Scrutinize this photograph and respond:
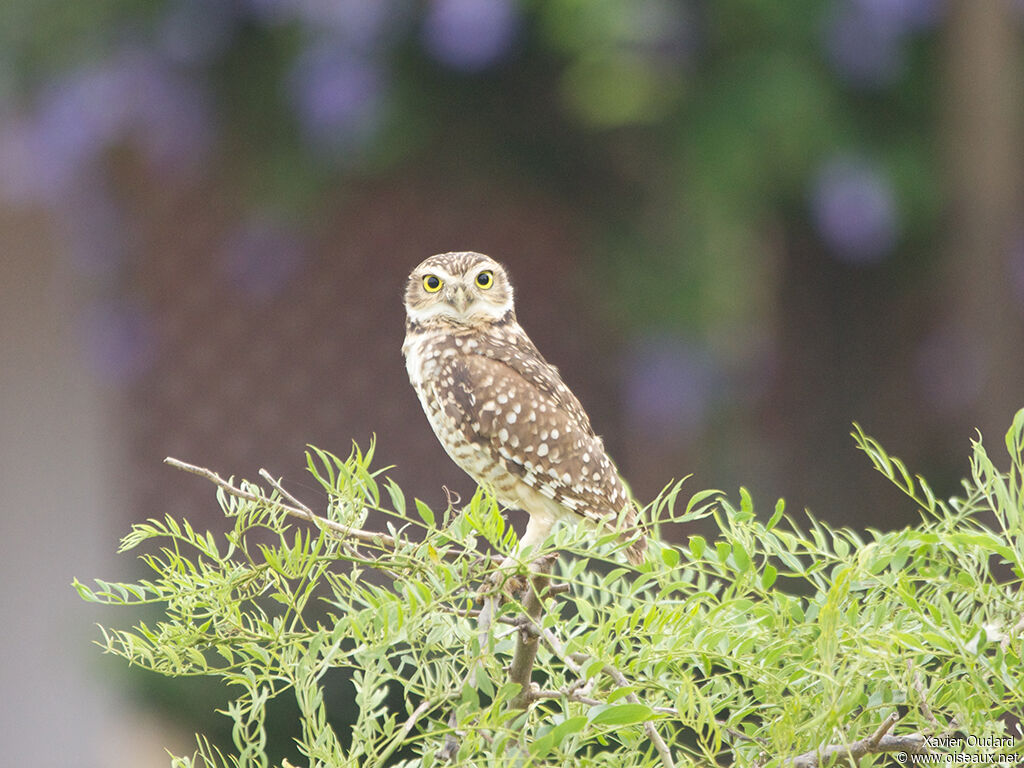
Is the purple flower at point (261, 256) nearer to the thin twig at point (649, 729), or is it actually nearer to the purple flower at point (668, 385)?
the purple flower at point (668, 385)

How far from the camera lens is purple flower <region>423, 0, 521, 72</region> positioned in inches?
151

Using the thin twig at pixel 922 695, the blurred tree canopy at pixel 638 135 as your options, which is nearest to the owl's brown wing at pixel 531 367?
the thin twig at pixel 922 695

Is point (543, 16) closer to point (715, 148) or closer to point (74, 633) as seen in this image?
point (715, 148)

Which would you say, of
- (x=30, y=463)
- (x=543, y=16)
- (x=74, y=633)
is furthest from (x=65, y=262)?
(x=543, y=16)

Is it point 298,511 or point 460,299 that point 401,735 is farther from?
point 460,299

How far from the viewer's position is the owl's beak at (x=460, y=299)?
223cm

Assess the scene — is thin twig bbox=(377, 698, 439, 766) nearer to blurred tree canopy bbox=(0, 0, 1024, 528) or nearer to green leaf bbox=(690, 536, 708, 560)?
green leaf bbox=(690, 536, 708, 560)

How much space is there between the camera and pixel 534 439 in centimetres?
211

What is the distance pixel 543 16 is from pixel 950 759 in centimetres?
326

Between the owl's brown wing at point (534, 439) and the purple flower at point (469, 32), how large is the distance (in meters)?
1.94

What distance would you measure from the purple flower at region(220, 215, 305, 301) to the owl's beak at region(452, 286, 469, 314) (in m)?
2.15

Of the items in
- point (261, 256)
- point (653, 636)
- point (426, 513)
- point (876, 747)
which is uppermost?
point (261, 256)

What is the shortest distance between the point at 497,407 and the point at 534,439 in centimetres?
8

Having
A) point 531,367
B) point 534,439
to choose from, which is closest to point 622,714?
point 534,439
